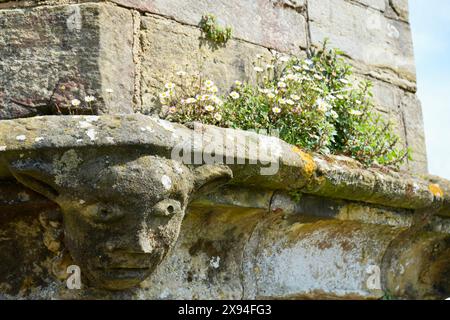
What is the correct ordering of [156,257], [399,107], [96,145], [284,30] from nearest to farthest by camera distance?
[96,145] < [156,257] < [284,30] < [399,107]

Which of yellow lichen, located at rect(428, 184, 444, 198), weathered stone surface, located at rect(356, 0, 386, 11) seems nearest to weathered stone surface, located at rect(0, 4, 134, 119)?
yellow lichen, located at rect(428, 184, 444, 198)

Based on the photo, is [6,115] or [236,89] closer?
[6,115]

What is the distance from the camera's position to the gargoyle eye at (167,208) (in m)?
2.80

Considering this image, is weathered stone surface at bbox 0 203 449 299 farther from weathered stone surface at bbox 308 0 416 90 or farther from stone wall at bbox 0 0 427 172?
weathered stone surface at bbox 308 0 416 90

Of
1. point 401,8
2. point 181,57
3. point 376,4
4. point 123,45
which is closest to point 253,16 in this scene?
point 181,57

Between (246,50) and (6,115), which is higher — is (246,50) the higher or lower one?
the higher one

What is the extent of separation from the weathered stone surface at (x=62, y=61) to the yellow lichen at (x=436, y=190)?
1474 mm

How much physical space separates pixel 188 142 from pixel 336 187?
785 millimetres

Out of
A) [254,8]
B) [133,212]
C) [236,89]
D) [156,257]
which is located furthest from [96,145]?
[254,8]

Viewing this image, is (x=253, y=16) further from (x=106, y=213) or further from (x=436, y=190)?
(x=106, y=213)

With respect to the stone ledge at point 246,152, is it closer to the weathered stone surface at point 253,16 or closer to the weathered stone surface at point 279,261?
the weathered stone surface at point 279,261

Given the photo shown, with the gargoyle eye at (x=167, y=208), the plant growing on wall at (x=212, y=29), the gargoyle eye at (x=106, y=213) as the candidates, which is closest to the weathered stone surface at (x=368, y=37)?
the plant growing on wall at (x=212, y=29)
